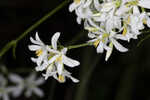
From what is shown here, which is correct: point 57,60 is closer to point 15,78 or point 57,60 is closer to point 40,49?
point 40,49

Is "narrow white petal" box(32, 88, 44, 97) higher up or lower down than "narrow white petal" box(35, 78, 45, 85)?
lower down

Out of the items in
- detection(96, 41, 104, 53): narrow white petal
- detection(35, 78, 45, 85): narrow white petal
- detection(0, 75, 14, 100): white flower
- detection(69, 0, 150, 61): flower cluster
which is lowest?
detection(35, 78, 45, 85): narrow white petal

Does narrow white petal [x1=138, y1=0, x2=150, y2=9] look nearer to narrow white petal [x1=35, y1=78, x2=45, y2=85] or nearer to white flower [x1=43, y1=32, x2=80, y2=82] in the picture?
white flower [x1=43, y1=32, x2=80, y2=82]

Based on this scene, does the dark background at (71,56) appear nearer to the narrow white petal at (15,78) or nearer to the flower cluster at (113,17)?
the narrow white petal at (15,78)

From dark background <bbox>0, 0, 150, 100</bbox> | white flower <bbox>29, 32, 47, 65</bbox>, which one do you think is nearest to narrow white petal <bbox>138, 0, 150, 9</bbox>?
white flower <bbox>29, 32, 47, 65</bbox>

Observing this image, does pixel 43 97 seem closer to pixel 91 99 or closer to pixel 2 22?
pixel 91 99

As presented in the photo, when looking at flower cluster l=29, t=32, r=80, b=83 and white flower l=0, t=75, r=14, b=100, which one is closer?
flower cluster l=29, t=32, r=80, b=83

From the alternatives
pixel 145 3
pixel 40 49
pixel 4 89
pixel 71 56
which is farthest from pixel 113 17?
pixel 4 89

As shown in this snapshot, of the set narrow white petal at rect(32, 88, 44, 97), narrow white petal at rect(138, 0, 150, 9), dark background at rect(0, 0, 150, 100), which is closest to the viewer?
narrow white petal at rect(138, 0, 150, 9)

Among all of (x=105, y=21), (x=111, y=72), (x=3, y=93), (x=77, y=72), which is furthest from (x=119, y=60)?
(x=105, y=21)
